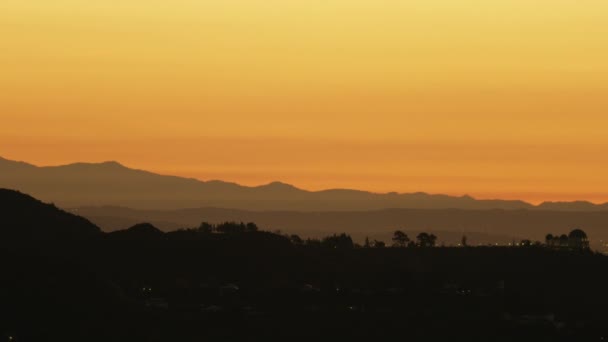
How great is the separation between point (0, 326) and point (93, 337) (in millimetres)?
11064

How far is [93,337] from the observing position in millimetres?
198750

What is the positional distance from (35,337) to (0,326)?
5.21m

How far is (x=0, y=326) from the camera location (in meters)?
194

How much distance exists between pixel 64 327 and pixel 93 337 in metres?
3.85

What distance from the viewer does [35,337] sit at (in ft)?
629

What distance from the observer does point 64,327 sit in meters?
200

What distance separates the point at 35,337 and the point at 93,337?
901 centimetres

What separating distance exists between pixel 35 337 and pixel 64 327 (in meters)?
8.40

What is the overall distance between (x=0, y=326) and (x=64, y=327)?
8536 mm
